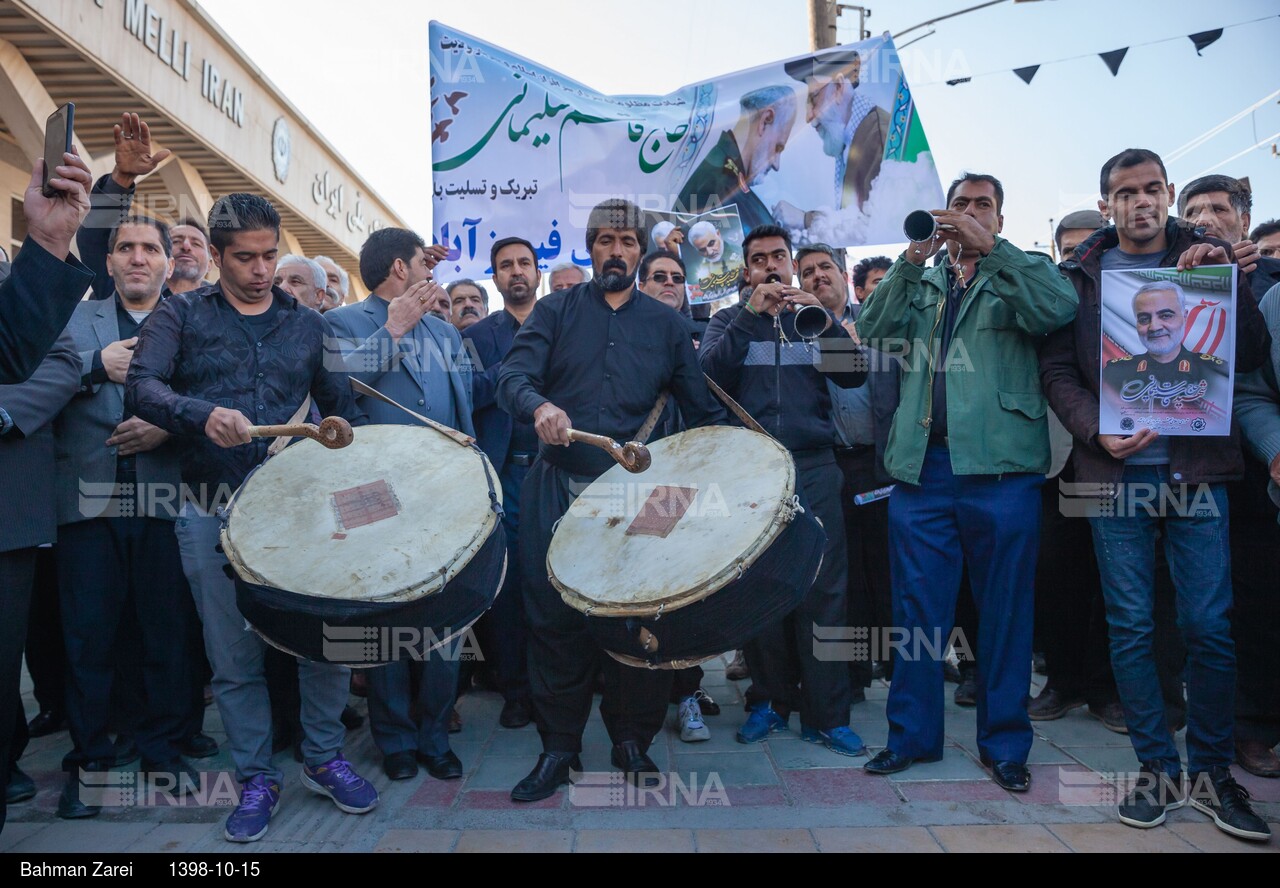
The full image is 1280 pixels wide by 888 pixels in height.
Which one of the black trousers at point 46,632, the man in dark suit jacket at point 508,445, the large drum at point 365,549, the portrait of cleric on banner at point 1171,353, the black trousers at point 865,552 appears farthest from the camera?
the black trousers at point 865,552

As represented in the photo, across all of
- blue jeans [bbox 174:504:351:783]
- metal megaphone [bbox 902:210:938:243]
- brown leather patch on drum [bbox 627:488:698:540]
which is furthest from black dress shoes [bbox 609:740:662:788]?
metal megaphone [bbox 902:210:938:243]

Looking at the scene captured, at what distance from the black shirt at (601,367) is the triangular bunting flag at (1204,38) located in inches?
202

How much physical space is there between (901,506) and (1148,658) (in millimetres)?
999

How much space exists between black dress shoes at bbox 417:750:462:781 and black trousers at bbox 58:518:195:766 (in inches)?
38.6

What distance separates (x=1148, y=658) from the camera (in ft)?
9.93

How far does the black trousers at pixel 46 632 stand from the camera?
12.2 feet

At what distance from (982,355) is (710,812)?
6.45ft

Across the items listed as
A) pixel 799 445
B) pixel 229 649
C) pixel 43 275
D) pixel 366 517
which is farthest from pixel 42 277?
pixel 799 445

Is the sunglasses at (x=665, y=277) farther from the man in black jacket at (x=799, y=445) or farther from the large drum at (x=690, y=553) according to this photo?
the large drum at (x=690, y=553)

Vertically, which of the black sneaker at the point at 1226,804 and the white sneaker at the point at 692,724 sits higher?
the black sneaker at the point at 1226,804

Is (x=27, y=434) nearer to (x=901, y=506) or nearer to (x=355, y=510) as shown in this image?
(x=355, y=510)

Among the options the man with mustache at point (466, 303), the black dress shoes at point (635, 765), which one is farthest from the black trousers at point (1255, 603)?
the man with mustache at point (466, 303)
